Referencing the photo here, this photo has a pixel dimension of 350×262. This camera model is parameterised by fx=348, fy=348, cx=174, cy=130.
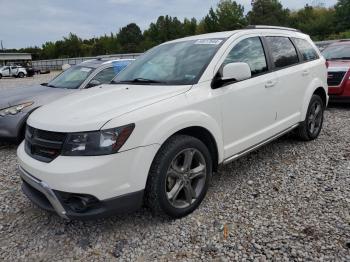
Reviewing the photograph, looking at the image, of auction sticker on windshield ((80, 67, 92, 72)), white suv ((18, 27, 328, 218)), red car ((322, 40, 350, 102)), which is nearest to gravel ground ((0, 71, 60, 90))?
auction sticker on windshield ((80, 67, 92, 72))

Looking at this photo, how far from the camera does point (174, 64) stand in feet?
12.4

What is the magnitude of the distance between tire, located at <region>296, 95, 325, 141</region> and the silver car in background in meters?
3.09

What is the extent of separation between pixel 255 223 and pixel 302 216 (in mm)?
454

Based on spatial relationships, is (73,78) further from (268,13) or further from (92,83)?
(268,13)

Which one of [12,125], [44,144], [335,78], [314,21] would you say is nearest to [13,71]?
[12,125]

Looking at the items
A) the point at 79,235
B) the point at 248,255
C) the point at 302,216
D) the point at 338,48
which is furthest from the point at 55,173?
the point at 338,48

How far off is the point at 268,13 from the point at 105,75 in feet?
228

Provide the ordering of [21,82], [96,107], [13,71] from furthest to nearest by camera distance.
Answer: [13,71] < [21,82] < [96,107]

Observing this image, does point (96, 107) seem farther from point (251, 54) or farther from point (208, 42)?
point (251, 54)

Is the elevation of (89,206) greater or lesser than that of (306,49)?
lesser

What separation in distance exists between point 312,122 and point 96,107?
3616 mm

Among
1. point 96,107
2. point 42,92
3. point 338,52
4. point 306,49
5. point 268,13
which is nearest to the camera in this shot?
point 96,107

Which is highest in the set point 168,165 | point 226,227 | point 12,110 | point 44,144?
point 12,110

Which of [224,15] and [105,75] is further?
[224,15]
